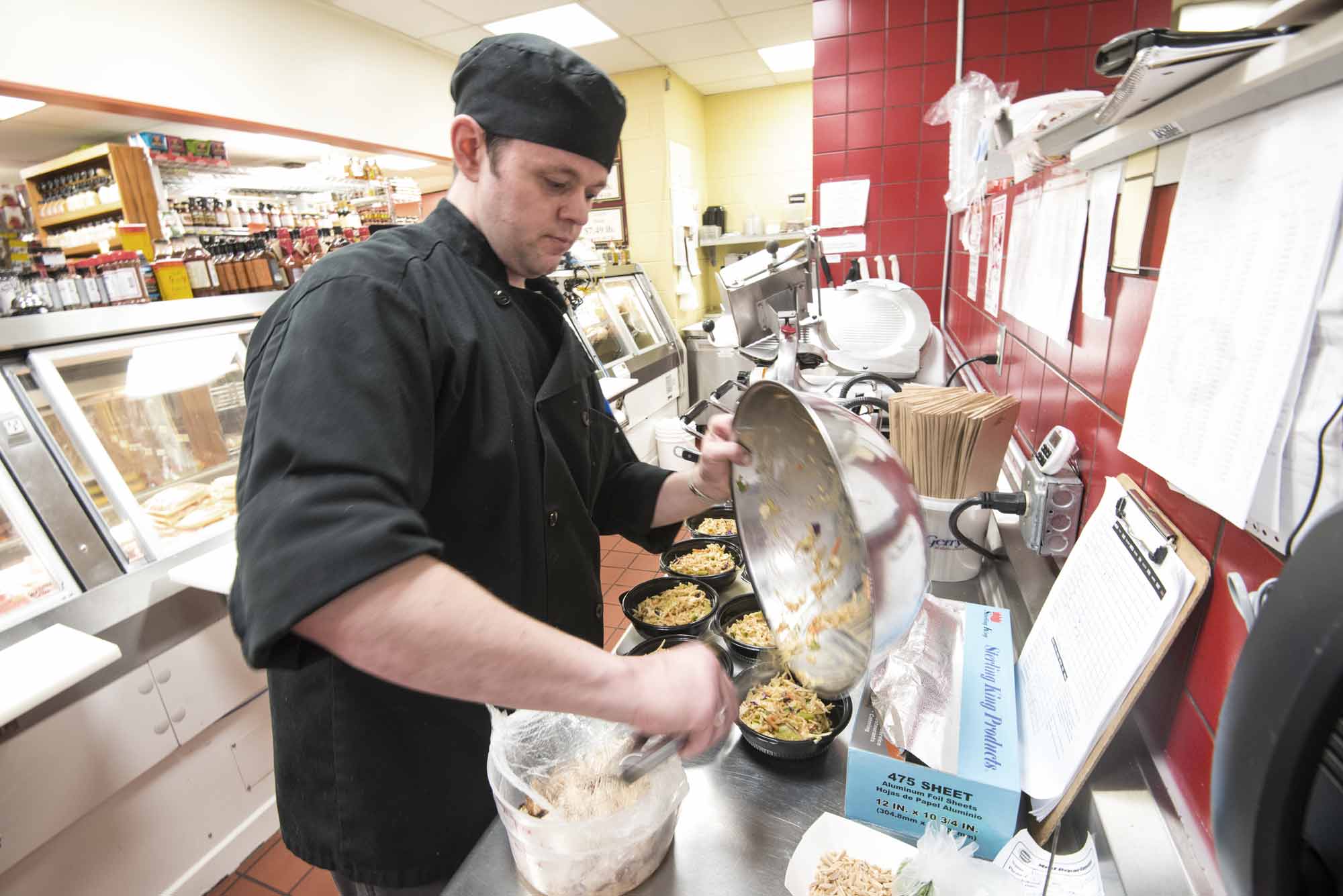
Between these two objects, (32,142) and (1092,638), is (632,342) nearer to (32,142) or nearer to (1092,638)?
(1092,638)

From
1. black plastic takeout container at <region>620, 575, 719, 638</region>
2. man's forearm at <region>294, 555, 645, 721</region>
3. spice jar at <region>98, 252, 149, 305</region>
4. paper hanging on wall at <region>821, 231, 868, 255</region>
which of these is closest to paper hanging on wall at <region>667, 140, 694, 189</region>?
paper hanging on wall at <region>821, 231, 868, 255</region>

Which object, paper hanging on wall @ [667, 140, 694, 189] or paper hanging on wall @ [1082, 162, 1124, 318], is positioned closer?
paper hanging on wall @ [1082, 162, 1124, 318]

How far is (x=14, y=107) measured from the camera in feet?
15.3

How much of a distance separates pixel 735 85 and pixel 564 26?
90.2 inches

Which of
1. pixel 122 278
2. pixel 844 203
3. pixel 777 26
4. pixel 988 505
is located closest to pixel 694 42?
pixel 777 26

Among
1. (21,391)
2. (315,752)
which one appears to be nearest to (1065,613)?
(315,752)

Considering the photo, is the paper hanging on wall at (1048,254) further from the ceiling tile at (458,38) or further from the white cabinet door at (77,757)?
the ceiling tile at (458,38)

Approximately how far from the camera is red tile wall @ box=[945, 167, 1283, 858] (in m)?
0.68

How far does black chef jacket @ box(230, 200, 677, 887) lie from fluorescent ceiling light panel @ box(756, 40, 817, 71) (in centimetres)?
539

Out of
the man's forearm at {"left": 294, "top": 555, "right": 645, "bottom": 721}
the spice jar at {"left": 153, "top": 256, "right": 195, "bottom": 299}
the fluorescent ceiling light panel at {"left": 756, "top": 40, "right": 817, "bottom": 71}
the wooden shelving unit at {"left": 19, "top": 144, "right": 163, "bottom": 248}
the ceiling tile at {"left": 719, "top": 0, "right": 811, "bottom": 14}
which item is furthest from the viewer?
the fluorescent ceiling light panel at {"left": 756, "top": 40, "right": 817, "bottom": 71}

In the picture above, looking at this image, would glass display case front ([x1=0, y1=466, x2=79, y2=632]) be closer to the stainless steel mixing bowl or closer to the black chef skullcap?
the black chef skullcap

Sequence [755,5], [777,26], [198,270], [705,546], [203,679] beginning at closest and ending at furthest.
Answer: [705,546] → [203,679] → [198,270] → [755,5] → [777,26]

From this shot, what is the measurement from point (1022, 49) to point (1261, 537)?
12.8 ft

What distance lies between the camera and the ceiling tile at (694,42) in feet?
16.4
